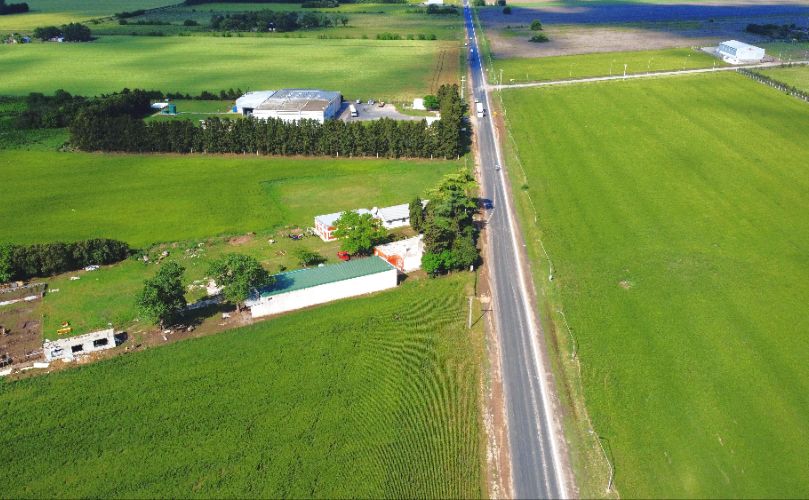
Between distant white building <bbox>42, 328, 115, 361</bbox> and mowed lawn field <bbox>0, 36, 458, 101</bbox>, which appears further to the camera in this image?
mowed lawn field <bbox>0, 36, 458, 101</bbox>

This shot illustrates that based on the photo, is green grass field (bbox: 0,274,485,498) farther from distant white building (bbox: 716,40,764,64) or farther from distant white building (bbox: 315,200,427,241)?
distant white building (bbox: 716,40,764,64)

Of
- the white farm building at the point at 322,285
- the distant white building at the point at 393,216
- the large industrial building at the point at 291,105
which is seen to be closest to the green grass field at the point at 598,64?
the large industrial building at the point at 291,105

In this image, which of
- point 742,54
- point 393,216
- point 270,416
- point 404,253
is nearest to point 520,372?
point 270,416

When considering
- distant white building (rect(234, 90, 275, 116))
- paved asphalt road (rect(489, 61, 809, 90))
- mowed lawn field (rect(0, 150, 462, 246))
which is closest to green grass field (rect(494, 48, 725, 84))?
paved asphalt road (rect(489, 61, 809, 90))

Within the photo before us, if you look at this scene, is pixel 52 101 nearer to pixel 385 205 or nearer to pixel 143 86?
pixel 143 86

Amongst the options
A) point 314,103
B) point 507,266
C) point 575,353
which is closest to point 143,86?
point 314,103

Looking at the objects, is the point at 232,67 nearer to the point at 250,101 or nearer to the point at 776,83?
the point at 250,101
